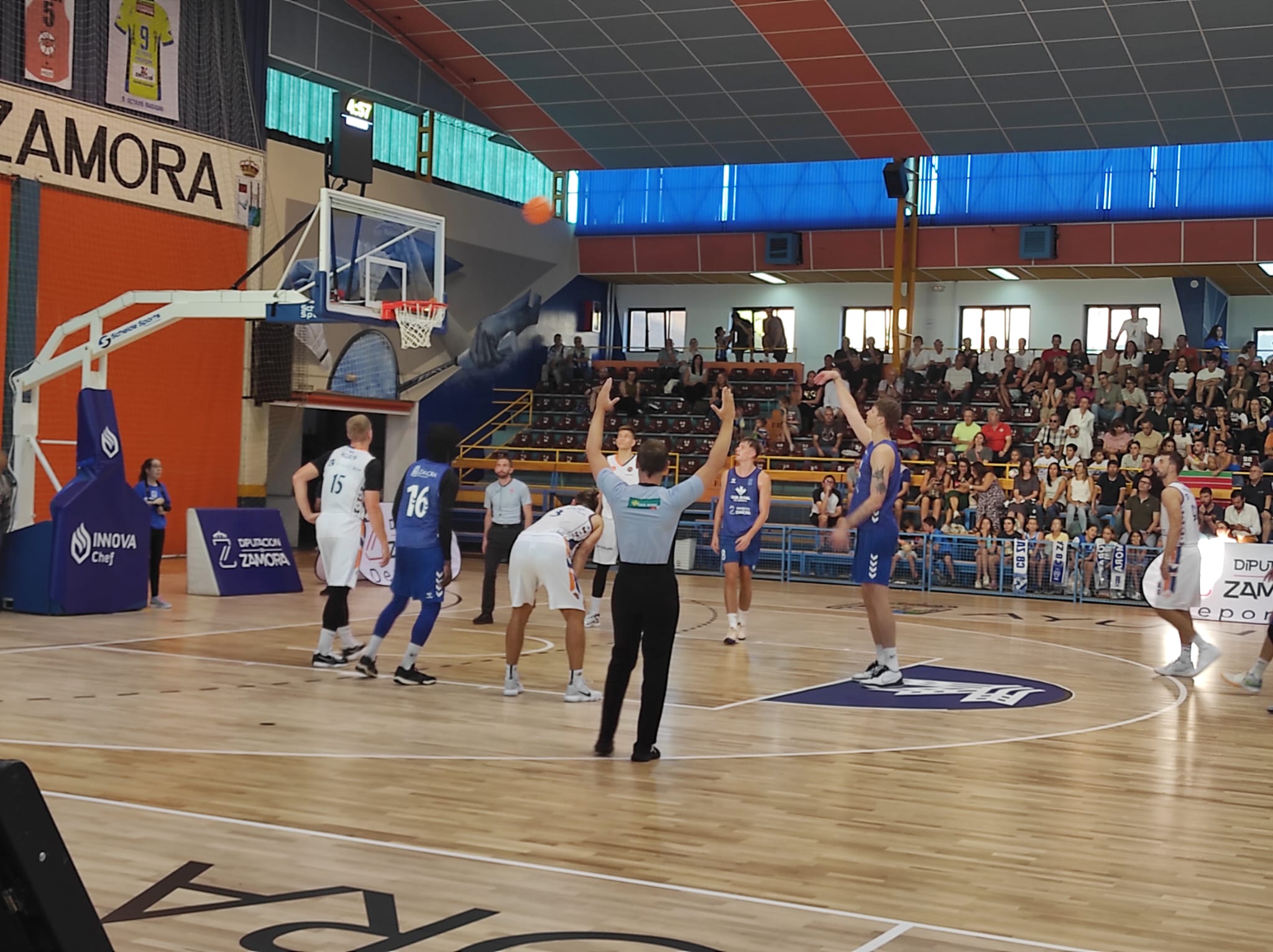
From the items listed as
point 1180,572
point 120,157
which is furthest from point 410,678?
point 120,157

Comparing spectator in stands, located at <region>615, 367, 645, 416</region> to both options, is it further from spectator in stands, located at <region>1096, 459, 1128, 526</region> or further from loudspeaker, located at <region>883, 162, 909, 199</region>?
spectator in stands, located at <region>1096, 459, 1128, 526</region>

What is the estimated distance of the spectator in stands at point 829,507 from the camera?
21.2 m

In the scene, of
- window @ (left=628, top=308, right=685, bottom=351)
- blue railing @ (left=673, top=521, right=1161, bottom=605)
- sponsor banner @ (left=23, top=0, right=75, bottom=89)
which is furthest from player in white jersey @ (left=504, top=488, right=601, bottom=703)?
window @ (left=628, top=308, right=685, bottom=351)

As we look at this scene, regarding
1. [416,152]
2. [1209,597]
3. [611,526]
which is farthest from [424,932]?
[416,152]

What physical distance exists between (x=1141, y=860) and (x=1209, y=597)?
40.1ft

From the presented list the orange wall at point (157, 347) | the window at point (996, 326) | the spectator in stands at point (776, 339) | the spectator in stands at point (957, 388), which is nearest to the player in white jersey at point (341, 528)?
the orange wall at point (157, 347)

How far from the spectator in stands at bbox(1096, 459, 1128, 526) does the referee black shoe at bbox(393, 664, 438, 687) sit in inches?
520

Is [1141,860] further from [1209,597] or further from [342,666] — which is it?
[1209,597]

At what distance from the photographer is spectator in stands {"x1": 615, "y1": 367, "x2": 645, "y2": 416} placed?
2650cm

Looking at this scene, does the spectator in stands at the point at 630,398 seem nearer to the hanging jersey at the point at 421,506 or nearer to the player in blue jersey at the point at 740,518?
the player in blue jersey at the point at 740,518

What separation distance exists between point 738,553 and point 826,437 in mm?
11509

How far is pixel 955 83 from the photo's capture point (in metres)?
22.6

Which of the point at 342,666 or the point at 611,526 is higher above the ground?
the point at 611,526

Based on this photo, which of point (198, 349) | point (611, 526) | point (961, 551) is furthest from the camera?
point (198, 349)
